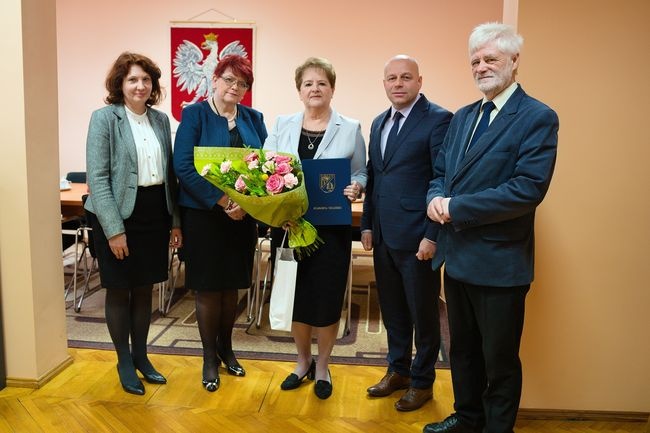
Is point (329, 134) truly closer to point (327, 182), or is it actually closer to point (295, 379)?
point (327, 182)

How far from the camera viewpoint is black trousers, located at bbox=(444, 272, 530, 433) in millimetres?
2086

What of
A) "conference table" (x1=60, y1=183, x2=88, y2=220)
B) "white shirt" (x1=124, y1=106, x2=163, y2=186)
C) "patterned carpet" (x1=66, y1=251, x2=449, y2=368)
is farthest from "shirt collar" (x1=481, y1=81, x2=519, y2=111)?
"conference table" (x1=60, y1=183, x2=88, y2=220)

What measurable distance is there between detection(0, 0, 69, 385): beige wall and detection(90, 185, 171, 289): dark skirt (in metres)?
0.36

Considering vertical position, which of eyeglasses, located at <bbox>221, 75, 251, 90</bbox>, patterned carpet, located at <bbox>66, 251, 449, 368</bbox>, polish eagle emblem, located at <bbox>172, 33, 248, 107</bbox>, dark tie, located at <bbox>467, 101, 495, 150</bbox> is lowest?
patterned carpet, located at <bbox>66, 251, 449, 368</bbox>

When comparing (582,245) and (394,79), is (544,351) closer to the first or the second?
(582,245)

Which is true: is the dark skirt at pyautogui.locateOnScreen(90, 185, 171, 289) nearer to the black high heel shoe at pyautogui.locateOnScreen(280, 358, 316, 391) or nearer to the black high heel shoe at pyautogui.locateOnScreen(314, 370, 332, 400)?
the black high heel shoe at pyautogui.locateOnScreen(280, 358, 316, 391)

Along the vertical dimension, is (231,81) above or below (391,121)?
above

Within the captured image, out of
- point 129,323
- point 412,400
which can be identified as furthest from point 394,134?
point 129,323

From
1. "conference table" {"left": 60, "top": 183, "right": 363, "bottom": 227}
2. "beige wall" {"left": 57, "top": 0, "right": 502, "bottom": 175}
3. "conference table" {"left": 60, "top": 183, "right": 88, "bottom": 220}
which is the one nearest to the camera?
"conference table" {"left": 60, "top": 183, "right": 363, "bottom": 227}

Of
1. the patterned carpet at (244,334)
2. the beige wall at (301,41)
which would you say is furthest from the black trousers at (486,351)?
the beige wall at (301,41)

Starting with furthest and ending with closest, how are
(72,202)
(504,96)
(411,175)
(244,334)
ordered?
(72,202) < (244,334) < (411,175) < (504,96)

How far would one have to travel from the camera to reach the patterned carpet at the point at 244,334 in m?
3.45

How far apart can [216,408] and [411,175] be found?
1470mm

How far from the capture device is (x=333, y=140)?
2641 mm
